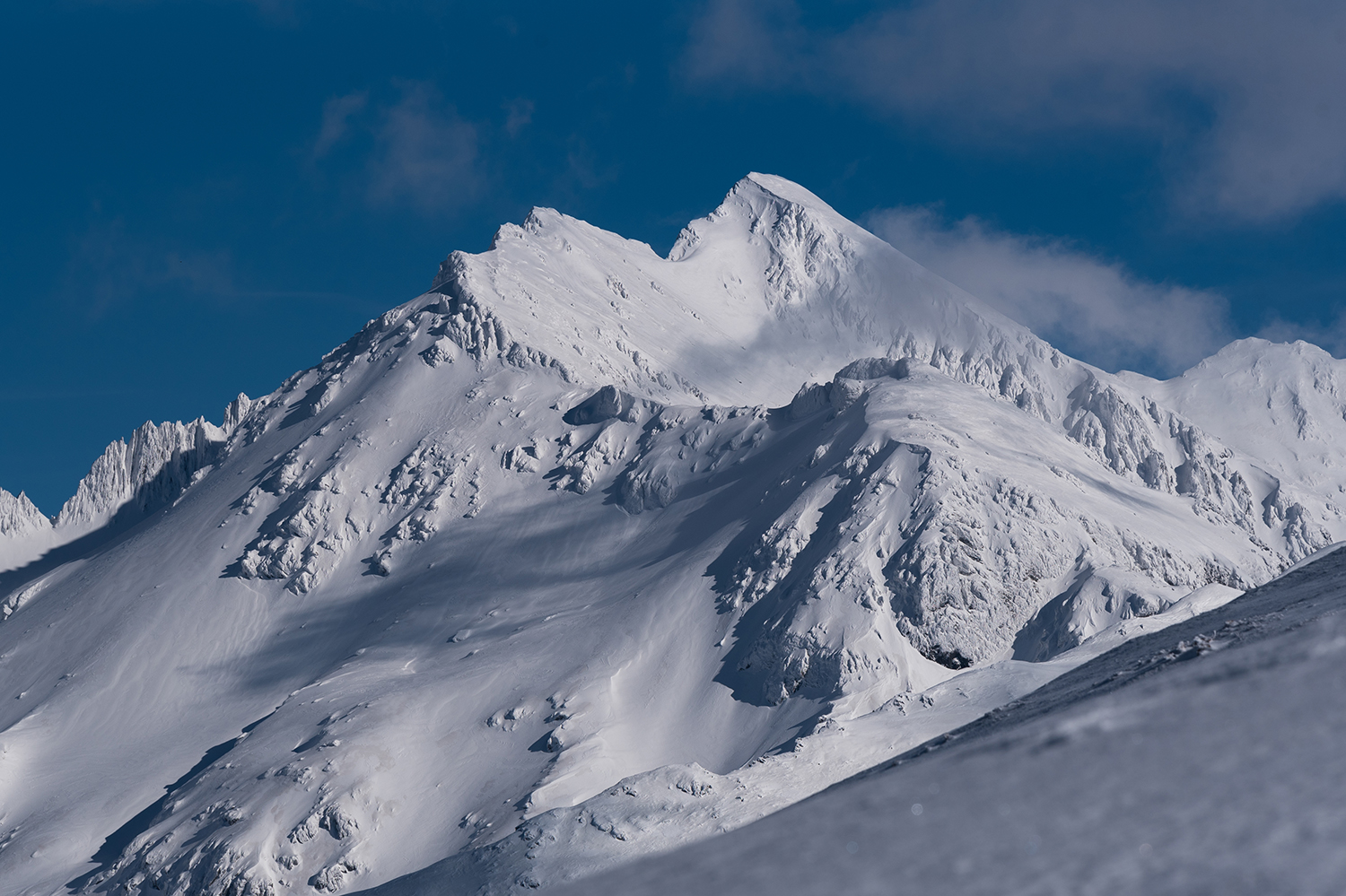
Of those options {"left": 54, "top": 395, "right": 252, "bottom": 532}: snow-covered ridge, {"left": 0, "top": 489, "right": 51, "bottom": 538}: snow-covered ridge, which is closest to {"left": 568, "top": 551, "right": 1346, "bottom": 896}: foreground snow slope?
{"left": 54, "top": 395, "right": 252, "bottom": 532}: snow-covered ridge

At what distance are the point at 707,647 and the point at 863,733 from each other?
29630 millimetres

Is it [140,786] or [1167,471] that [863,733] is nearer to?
[140,786]

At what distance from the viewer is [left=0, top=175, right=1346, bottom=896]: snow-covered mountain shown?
5506 centimetres

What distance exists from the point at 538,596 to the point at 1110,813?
70.7m

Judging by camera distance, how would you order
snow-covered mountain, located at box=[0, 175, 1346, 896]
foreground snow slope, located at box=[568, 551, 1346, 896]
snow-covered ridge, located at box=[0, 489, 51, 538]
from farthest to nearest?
1. snow-covered ridge, located at box=[0, 489, 51, 538]
2. snow-covered mountain, located at box=[0, 175, 1346, 896]
3. foreground snow slope, located at box=[568, 551, 1346, 896]

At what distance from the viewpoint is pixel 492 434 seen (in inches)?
3610

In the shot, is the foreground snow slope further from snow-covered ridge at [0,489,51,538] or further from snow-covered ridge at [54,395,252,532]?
snow-covered ridge at [0,489,51,538]

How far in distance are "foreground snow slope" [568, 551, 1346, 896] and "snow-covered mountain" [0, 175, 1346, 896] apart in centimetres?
2078

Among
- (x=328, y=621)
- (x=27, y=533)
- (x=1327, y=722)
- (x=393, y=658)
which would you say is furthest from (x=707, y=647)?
(x=27, y=533)

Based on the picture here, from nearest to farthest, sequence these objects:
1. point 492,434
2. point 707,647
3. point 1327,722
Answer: point 1327,722
point 707,647
point 492,434

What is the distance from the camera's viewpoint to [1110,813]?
411 cm

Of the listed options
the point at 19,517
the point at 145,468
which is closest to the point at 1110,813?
the point at 145,468

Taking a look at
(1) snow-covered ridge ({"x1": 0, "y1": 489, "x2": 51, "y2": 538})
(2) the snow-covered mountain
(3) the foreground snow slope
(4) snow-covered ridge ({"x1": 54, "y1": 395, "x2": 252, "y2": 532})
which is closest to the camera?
(3) the foreground snow slope

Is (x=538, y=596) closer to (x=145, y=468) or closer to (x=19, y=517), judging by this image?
(x=145, y=468)
